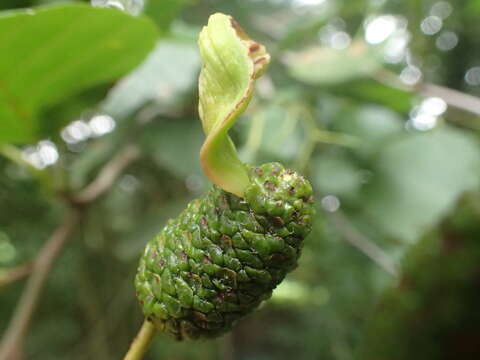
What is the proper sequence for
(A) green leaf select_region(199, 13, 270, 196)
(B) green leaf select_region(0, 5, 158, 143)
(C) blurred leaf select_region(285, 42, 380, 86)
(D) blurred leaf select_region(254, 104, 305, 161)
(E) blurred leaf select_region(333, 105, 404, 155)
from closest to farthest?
(A) green leaf select_region(199, 13, 270, 196)
(B) green leaf select_region(0, 5, 158, 143)
(D) blurred leaf select_region(254, 104, 305, 161)
(C) blurred leaf select_region(285, 42, 380, 86)
(E) blurred leaf select_region(333, 105, 404, 155)

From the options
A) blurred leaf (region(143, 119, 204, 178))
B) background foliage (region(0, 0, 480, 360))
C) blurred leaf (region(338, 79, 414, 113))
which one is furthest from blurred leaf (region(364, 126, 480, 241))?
blurred leaf (region(143, 119, 204, 178))

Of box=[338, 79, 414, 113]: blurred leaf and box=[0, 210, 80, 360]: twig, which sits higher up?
box=[338, 79, 414, 113]: blurred leaf

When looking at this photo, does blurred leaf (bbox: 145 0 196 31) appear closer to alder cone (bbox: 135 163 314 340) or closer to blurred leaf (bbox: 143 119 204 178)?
blurred leaf (bbox: 143 119 204 178)

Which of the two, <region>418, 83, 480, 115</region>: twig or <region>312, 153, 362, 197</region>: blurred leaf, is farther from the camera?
<region>312, 153, 362, 197</region>: blurred leaf

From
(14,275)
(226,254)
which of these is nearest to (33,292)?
(14,275)

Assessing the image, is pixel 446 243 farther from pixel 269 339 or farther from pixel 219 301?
pixel 269 339

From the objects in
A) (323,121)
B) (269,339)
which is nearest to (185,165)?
(323,121)

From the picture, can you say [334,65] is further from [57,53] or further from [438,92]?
[57,53]

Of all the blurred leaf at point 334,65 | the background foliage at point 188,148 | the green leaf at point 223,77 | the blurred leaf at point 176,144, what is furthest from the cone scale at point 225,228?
the blurred leaf at point 334,65
